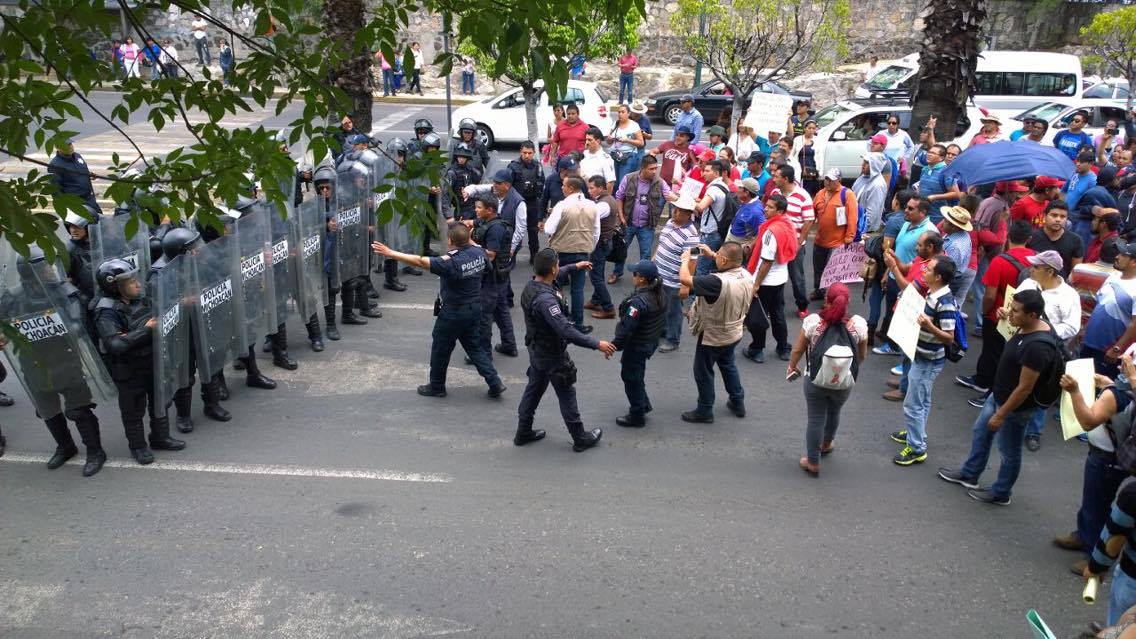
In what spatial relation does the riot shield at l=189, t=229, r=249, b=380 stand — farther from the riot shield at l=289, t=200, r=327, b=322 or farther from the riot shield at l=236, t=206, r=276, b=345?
the riot shield at l=289, t=200, r=327, b=322

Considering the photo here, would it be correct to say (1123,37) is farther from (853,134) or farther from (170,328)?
(170,328)

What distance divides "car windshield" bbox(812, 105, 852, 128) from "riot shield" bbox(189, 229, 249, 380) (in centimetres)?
1215

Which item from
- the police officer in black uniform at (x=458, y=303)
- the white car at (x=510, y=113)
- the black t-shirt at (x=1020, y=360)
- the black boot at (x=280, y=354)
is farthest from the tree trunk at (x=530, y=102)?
the black t-shirt at (x=1020, y=360)

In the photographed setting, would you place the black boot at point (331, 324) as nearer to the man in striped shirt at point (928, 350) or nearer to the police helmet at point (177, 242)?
the police helmet at point (177, 242)

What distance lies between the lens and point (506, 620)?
5.19 m

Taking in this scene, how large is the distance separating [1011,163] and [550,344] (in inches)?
204

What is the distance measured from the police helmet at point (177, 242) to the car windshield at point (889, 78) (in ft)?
61.3

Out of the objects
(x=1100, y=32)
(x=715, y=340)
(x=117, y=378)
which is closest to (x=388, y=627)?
(x=117, y=378)

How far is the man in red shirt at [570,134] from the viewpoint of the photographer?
13539 millimetres

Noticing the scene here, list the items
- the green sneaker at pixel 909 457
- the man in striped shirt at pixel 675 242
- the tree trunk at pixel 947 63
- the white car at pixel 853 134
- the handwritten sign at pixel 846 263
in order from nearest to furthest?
1. the green sneaker at pixel 909 457
2. the man in striped shirt at pixel 675 242
3. the handwritten sign at pixel 846 263
4. the tree trunk at pixel 947 63
5. the white car at pixel 853 134

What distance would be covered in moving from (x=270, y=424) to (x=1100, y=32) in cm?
1919

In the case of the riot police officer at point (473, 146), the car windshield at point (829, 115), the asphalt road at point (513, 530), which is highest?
the car windshield at point (829, 115)

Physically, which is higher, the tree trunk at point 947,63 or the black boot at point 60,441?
the tree trunk at point 947,63

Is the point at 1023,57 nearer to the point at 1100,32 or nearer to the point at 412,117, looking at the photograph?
the point at 1100,32
